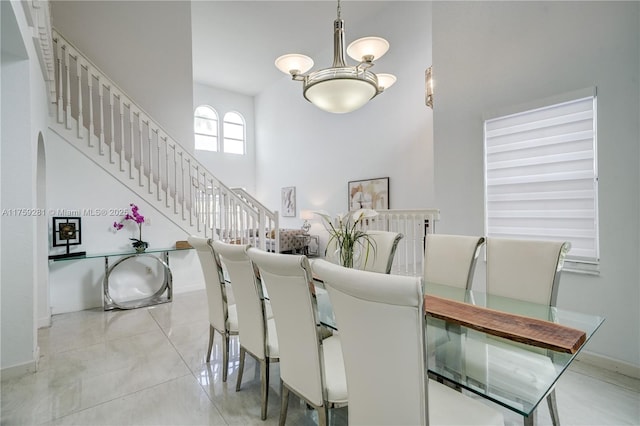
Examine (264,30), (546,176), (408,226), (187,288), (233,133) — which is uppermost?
(264,30)

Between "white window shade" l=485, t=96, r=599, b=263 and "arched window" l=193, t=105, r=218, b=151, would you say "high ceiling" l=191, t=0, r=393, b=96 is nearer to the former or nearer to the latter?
"arched window" l=193, t=105, r=218, b=151

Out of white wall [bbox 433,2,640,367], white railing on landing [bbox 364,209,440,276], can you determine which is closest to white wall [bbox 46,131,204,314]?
white railing on landing [bbox 364,209,440,276]

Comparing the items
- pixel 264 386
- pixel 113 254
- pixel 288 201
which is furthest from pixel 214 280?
pixel 288 201

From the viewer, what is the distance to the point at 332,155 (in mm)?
6887

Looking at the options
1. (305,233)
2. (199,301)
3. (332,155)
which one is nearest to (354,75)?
(199,301)

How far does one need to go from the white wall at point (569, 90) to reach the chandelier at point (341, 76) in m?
1.02

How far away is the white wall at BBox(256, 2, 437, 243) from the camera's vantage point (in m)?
4.90

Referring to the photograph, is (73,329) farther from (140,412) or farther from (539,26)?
(539,26)

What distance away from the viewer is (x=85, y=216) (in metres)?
3.56

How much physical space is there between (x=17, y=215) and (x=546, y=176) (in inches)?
160

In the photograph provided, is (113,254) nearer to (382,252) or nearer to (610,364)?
(382,252)

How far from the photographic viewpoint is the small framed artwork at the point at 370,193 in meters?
5.52

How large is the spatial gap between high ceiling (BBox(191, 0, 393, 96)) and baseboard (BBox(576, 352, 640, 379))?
5536mm

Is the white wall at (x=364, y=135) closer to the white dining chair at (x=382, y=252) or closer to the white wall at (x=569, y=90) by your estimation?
the white wall at (x=569, y=90)
